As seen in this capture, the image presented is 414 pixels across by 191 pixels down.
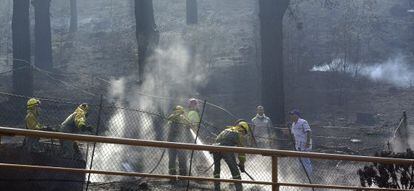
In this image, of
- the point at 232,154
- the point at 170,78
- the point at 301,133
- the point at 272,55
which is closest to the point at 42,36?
the point at 170,78

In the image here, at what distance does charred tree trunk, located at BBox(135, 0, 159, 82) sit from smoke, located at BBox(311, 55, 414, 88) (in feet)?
29.4

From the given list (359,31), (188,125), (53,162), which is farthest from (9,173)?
(359,31)

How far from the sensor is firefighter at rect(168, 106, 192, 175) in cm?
1182

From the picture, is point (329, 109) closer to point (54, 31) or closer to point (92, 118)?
point (92, 118)

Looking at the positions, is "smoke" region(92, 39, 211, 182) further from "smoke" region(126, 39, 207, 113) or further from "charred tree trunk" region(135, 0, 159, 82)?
"charred tree trunk" region(135, 0, 159, 82)

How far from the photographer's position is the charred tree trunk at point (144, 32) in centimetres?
2027

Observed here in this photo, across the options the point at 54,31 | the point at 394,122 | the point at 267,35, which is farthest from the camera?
the point at 54,31

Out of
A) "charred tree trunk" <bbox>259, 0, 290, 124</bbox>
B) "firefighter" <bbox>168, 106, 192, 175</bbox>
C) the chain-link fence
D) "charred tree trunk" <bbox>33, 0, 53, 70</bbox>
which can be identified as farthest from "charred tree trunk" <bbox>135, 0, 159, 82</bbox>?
"firefighter" <bbox>168, 106, 192, 175</bbox>

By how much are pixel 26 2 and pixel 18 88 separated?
3476 millimetres

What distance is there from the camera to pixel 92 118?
759 inches

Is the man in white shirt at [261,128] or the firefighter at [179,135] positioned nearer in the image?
the firefighter at [179,135]

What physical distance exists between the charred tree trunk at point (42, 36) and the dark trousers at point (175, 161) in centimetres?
1617

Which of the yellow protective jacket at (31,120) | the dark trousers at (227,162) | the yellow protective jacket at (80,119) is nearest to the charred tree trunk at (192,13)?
the yellow protective jacket at (31,120)

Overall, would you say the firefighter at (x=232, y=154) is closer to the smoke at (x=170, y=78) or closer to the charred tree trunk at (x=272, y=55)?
the charred tree trunk at (x=272, y=55)
